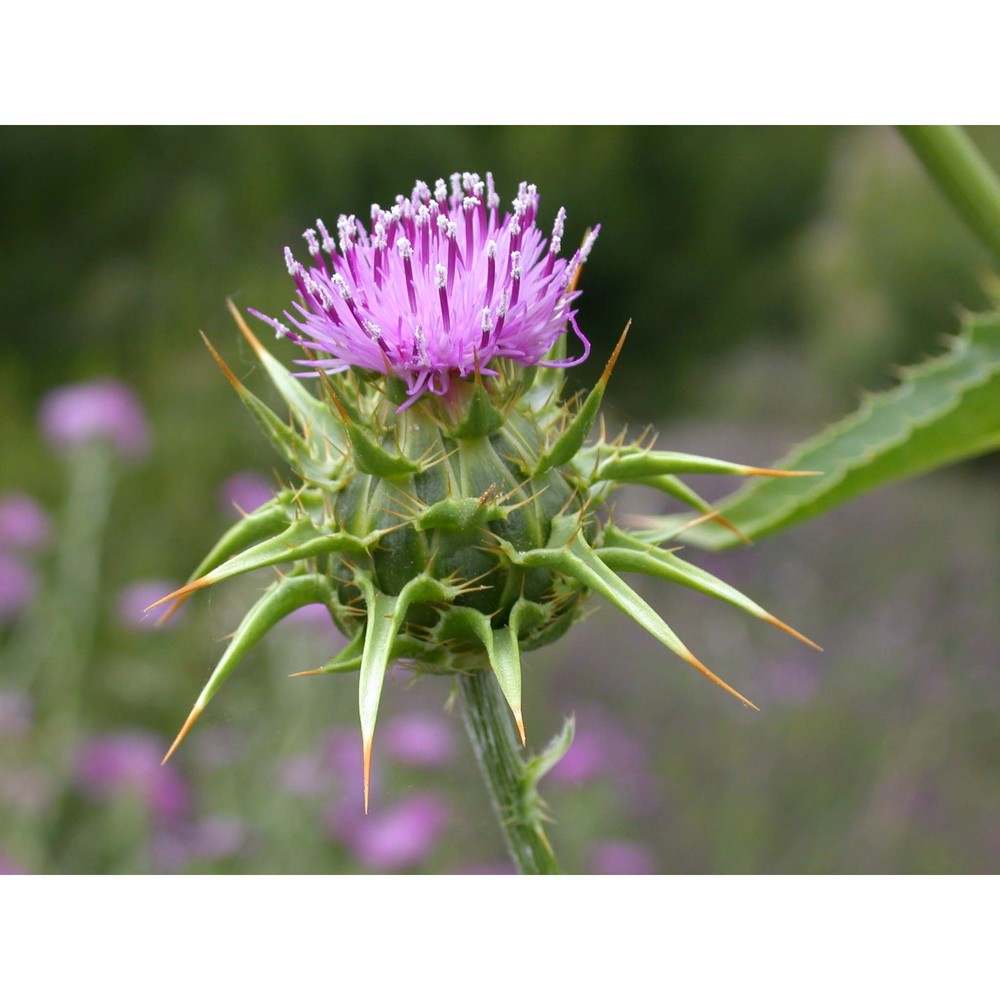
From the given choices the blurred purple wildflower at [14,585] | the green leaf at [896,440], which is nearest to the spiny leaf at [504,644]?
the green leaf at [896,440]

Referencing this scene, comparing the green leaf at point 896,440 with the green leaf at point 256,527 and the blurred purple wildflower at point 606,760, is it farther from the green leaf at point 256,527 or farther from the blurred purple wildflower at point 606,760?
the blurred purple wildflower at point 606,760

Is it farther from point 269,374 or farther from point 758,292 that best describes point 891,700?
point 758,292

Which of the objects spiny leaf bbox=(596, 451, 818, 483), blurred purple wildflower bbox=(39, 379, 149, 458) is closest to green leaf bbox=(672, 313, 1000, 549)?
spiny leaf bbox=(596, 451, 818, 483)

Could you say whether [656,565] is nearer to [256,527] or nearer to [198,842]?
[256,527]

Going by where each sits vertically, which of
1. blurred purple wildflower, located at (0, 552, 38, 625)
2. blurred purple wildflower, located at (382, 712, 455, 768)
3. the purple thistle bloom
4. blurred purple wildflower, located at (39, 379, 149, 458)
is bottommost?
blurred purple wildflower, located at (382, 712, 455, 768)

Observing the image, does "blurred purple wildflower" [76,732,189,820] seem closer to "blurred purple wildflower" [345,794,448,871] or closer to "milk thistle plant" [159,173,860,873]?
"blurred purple wildflower" [345,794,448,871]

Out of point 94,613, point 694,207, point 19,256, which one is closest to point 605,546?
point 94,613

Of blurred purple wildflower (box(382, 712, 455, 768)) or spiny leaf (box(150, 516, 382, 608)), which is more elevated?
spiny leaf (box(150, 516, 382, 608))
